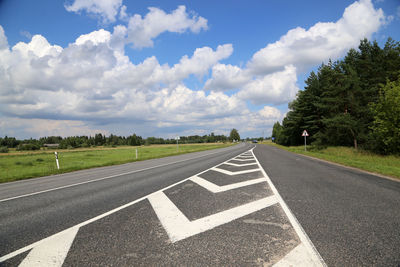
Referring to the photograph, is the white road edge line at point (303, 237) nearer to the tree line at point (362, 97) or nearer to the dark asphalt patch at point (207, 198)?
the dark asphalt patch at point (207, 198)

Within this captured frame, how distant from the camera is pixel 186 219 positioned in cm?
318

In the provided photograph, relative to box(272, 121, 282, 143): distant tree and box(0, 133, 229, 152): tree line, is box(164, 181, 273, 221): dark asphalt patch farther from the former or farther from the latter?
box(0, 133, 229, 152): tree line

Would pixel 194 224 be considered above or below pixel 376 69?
below

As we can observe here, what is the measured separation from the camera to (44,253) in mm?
2281

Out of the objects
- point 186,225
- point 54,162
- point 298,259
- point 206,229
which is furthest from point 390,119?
point 54,162

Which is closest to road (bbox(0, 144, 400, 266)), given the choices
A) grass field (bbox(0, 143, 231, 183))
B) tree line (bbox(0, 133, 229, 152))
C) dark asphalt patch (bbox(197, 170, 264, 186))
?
dark asphalt patch (bbox(197, 170, 264, 186))

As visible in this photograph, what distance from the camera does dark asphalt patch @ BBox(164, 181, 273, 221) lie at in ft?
11.8

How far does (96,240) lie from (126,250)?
0.61 meters

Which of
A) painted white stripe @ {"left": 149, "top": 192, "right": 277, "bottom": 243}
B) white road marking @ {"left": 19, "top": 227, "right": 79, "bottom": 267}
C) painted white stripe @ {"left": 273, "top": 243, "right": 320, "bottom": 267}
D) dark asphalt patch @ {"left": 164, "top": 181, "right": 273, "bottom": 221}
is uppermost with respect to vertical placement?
painted white stripe @ {"left": 273, "top": 243, "right": 320, "bottom": 267}

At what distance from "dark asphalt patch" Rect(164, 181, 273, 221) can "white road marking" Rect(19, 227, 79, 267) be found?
1.81 metres

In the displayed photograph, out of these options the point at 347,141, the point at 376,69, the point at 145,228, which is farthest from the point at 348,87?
the point at 145,228

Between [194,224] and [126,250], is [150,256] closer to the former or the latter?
[126,250]

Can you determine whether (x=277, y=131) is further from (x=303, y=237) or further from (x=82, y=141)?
(x=82, y=141)

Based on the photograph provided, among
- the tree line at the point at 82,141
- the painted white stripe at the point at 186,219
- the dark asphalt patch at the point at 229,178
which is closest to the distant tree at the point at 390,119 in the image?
the dark asphalt patch at the point at 229,178
